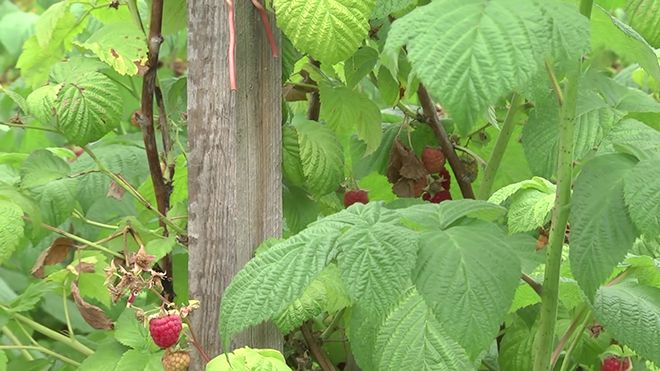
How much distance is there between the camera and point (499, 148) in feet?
6.86

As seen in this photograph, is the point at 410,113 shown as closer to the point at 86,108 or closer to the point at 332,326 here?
the point at 332,326

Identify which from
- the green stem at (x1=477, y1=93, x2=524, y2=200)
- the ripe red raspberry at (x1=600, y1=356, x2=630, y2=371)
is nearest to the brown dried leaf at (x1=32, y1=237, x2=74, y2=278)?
the green stem at (x1=477, y1=93, x2=524, y2=200)

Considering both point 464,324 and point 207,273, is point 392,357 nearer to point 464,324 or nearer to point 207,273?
point 464,324

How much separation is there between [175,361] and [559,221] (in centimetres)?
62

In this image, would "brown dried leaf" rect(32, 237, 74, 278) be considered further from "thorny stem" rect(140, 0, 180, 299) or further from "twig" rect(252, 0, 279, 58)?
"twig" rect(252, 0, 279, 58)

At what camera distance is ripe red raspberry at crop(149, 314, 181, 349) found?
4.97 ft

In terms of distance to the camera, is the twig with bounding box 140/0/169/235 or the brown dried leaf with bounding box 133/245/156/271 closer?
the brown dried leaf with bounding box 133/245/156/271

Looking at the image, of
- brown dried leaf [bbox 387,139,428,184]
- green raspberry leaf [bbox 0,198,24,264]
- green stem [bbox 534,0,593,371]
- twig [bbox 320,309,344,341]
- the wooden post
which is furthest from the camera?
brown dried leaf [bbox 387,139,428,184]

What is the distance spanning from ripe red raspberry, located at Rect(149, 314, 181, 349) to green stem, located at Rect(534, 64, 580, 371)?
1.65ft

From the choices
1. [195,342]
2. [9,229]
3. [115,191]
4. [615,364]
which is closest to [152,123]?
[115,191]

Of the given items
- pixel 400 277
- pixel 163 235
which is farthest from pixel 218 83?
pixel 400 277

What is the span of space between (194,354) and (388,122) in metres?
0.88

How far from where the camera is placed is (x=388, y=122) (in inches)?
94.0

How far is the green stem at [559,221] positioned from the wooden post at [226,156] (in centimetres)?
45
